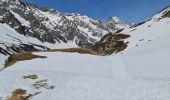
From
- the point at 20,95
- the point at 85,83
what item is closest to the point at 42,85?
the point at 20,95

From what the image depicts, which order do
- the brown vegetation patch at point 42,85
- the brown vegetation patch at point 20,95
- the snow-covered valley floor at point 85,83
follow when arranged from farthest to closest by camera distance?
the brown vegetation patch at point 42,85
the brown vegetation patch at point 20,95
the snow-covered valley floor at point 85,83

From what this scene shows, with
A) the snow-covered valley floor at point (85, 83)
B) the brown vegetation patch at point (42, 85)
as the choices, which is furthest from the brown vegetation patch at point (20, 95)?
the brown vegetation patch at point (42, 85)

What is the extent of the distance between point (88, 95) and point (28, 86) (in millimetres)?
7906

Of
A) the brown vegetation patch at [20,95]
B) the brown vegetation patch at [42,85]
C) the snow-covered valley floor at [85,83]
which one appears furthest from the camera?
the brown vegetation patch at [42,85]

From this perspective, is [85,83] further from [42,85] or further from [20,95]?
[20,95]

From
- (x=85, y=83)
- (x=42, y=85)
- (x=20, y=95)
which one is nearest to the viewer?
(x=20, y=95)

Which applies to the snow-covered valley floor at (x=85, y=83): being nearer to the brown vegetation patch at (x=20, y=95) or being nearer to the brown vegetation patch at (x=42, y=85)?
the brown vegetation patch at (x=42, y=85)

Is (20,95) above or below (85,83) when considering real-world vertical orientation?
below

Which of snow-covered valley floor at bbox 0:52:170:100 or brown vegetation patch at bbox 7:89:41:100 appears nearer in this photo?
snow-covered valley floor at bbox 0:52:170:100

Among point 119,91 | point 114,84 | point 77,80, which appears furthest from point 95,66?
point 119,91

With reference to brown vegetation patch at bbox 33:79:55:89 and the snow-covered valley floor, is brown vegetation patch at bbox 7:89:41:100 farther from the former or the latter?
brown vegetation patch at bbox 33:79:55:89

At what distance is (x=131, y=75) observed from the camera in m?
37.3

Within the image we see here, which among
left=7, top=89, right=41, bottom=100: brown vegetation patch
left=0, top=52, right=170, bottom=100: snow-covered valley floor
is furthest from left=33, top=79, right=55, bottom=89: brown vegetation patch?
left=7, top=89, right=41, bottom=100: brown vegetation patch

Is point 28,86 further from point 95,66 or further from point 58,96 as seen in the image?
point 95,66
